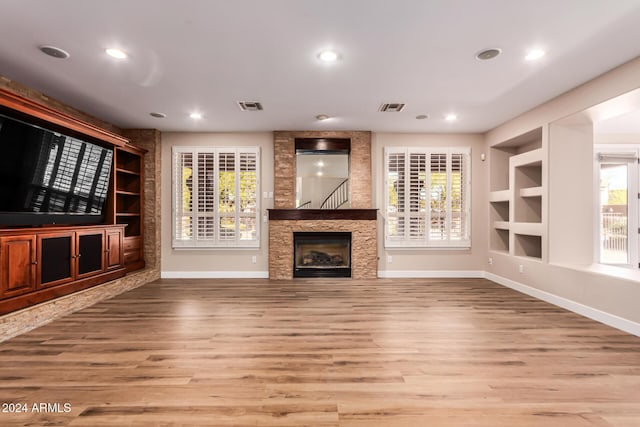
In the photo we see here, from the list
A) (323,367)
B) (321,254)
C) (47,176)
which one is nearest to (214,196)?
(321,254)

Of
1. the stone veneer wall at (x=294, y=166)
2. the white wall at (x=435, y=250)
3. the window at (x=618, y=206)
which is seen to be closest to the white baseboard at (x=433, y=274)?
the white wall at (x=435, y=250)

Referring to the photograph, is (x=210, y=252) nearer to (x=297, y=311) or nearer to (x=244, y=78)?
(x=297, y=311)

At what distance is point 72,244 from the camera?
3.84 m

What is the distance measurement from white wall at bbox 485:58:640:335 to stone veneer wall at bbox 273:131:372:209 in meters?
2.49

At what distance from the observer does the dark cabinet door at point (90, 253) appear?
397 cm

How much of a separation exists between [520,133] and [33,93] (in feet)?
22.1

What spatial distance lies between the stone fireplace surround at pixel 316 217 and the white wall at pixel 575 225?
7.88 ft

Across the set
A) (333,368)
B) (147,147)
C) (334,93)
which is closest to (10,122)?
(147,147)

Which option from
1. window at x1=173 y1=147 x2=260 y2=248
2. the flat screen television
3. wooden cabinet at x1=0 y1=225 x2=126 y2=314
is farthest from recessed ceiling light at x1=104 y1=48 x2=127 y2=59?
window at x1=173 y1=147 x2=260 y2=248

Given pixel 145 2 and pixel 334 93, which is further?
pixel 334 93

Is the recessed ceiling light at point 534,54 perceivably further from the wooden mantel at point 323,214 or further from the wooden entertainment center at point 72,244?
the wooden entertainment center at point 72,244

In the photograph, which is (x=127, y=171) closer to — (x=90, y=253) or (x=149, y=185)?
(x=149, y=185)

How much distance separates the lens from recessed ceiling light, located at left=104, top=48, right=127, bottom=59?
2916 mm

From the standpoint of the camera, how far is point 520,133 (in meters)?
4.85
